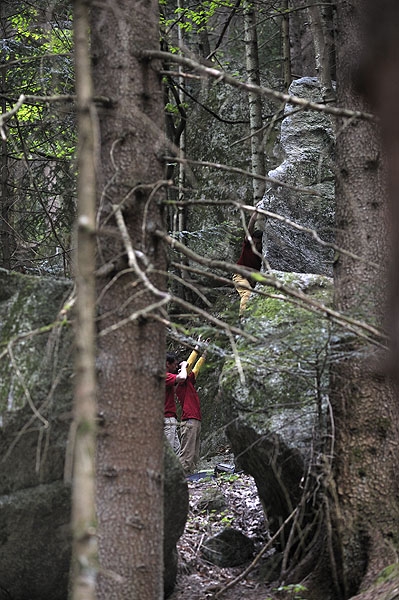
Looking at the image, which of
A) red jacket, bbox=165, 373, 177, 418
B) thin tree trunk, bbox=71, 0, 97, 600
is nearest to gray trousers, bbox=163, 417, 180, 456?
red jacket, bbox=165, 373, 177, 418

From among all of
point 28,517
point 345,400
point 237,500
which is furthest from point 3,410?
point 237,500

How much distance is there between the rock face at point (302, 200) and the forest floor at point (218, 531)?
3566 mm

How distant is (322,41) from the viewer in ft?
54.0

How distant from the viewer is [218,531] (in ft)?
28.0

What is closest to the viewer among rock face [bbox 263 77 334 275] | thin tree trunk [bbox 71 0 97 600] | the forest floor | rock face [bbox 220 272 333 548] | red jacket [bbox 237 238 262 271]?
thin tree trunk [bbox 71 0 97 600]

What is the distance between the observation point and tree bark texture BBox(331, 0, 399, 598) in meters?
6.34

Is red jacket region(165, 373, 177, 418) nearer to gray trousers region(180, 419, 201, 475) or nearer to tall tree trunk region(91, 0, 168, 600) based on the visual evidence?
gray trousers region(180, 419, 201, 475)

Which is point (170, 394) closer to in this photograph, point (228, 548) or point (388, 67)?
point (228, 548)

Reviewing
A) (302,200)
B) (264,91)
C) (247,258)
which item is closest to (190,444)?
(247,258)

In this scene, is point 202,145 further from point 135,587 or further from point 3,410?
point 135,587

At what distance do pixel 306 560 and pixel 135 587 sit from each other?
2362mm

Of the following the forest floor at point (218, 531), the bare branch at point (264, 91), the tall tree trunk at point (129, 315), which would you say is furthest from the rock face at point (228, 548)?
the bare branch at point (264, 91)

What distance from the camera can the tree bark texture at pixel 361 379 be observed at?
6340mm

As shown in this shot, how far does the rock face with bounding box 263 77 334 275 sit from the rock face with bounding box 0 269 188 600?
19.2 feet
